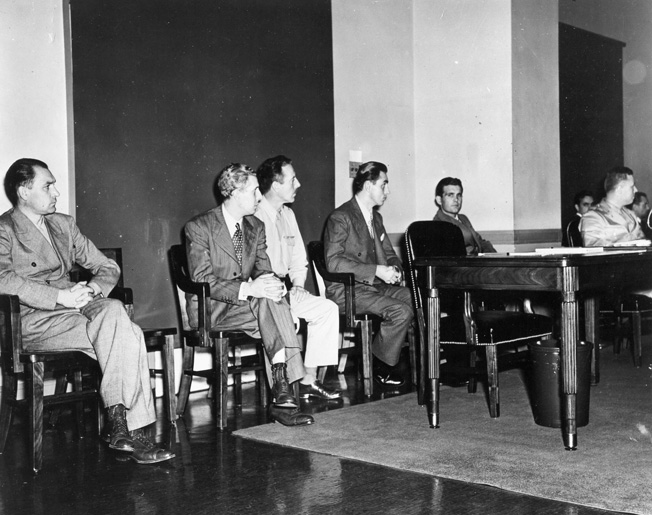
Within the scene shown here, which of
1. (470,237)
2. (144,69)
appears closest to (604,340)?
(470,237)

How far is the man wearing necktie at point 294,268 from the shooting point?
4.50 metres

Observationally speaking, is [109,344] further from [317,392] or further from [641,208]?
[641,208]

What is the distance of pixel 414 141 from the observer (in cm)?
675

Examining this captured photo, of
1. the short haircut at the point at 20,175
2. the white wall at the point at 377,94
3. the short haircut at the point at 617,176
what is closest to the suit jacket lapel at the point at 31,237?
the short haircut at the point at 20,175

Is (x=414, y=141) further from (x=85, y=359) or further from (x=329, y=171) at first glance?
(x=85, y=359)

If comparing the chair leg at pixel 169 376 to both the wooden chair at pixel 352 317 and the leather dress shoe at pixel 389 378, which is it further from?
the leather dress shoe at pixel 389 378

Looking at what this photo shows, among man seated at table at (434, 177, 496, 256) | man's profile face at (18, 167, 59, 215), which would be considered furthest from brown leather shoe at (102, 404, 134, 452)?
man seated at table at (434, 177, 496, 256)

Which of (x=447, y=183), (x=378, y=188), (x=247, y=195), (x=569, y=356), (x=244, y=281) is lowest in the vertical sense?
(x=569, y=356)

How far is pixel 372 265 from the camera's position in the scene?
16.2ft

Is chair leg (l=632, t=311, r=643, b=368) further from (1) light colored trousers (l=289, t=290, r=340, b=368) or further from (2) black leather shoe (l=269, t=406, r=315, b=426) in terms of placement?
(2) black leather shoe (l=269, t=406, r=315, b=426)

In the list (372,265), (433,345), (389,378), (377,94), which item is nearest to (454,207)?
(377,94)

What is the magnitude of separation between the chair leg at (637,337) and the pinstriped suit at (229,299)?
103 inches

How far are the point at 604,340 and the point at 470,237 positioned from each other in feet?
5.65

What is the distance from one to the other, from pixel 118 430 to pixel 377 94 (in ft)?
12.8
